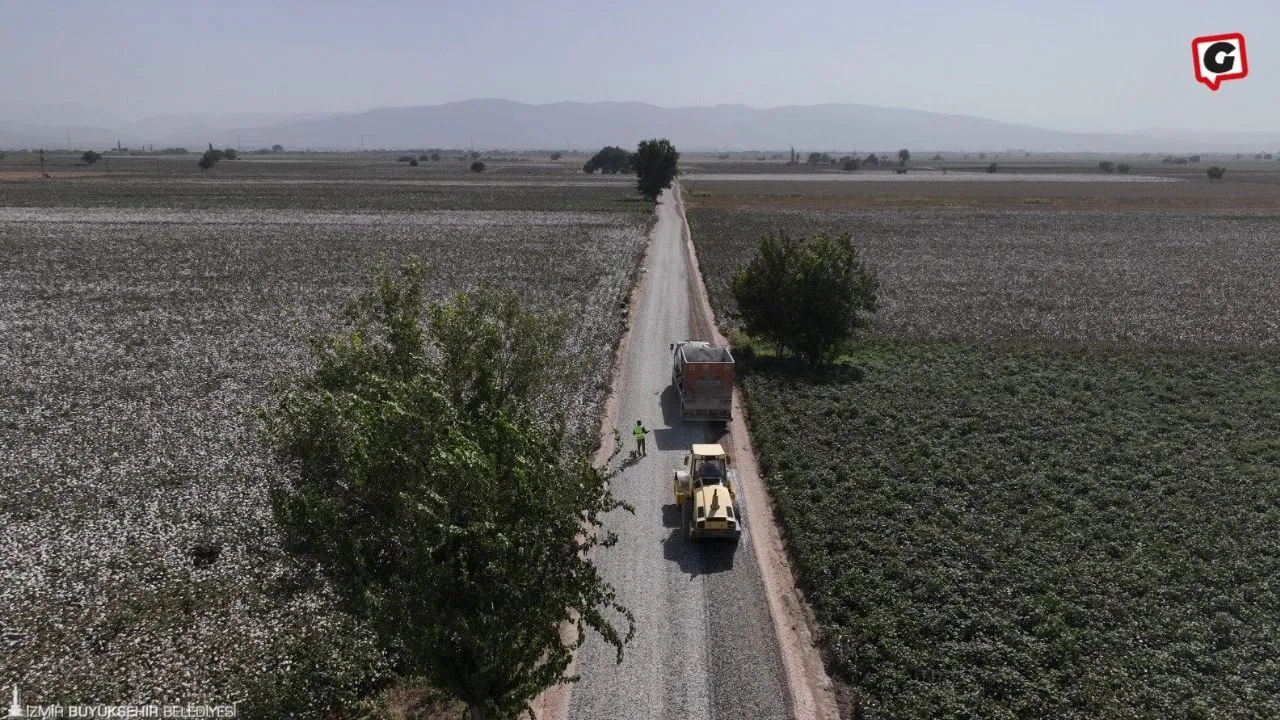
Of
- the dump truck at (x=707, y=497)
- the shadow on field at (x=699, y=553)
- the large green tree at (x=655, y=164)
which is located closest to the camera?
the shadow on field at (x=699, y=553)

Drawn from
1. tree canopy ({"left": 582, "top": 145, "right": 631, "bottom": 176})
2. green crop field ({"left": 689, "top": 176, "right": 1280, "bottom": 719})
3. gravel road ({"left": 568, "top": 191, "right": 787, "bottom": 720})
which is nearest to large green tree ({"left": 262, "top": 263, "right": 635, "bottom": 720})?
gravel road ({"left": 568, "top": 191, "right": 787, "bottom": 720})

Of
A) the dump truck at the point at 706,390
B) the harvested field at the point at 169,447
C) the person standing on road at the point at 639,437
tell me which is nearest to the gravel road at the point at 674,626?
the person standing on road at the point at 639,437

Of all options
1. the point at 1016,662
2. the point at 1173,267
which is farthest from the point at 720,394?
the point at 1173,267

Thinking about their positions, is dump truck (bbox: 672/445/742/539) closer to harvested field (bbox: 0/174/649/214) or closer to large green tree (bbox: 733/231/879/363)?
large green tree (bbox: 733/231/879/363)

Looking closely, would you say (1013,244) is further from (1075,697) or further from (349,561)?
(349,561)

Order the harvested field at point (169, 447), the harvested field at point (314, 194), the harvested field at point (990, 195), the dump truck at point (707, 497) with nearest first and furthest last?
the harvested field at point (169, 447) → the dump truck at point (707, 497) → the harvested field at point (314, 194) → the harvested field at point (990, 195)

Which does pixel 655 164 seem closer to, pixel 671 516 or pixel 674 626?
pixel 671 516

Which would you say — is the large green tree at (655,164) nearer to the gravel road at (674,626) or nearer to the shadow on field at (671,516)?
the gravel road at (674,626)

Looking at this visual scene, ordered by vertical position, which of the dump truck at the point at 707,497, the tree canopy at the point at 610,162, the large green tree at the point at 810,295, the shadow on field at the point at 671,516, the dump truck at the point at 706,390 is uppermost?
the tree canopy at the point at 610,162
